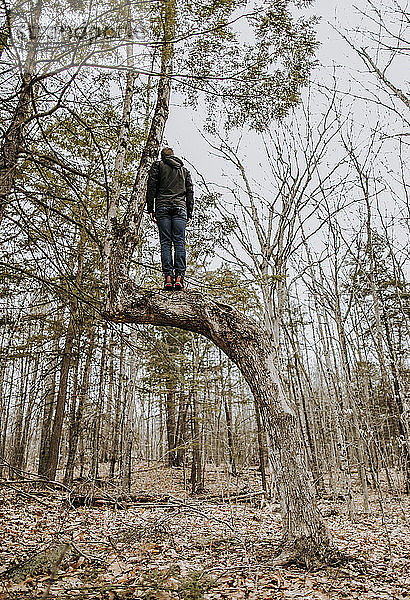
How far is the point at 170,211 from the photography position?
494 cm

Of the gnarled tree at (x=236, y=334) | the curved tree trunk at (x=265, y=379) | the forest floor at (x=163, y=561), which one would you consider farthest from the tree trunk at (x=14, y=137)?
the forest floor at (x=163, y=561)

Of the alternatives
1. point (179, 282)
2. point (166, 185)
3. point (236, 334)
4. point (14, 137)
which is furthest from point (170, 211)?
point (14, 137)

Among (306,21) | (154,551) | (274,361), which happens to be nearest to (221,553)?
(154,551)

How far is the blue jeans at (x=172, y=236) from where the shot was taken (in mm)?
4754

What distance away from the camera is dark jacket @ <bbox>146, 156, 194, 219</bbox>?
482 centimetres

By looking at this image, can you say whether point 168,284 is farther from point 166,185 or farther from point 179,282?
point 166,185

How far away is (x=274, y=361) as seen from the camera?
5.09m

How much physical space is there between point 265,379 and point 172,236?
2048 mm

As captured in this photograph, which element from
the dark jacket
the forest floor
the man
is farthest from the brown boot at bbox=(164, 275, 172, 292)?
the forest floor

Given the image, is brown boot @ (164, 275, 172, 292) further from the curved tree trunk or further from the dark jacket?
the dark jacket

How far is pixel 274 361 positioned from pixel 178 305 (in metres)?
1.45

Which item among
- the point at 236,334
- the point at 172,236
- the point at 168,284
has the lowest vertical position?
the point at 236,334

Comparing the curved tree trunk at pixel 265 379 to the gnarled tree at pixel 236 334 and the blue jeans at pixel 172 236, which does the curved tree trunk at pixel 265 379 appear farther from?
the blue jeans at pixel 172 236

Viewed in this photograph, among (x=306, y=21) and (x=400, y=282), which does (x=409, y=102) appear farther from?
(x=400, y=282)
